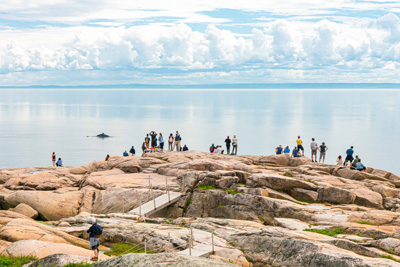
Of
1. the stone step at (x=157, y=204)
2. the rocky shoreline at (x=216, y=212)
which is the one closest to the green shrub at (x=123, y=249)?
the rocky shoreline at (x=216, y=212)

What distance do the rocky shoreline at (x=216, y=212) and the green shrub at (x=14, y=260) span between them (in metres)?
0.59

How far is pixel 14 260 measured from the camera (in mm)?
16453

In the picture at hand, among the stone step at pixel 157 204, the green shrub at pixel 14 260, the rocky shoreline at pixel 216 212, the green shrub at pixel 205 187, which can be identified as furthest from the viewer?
the green shrub at pixel 205 187

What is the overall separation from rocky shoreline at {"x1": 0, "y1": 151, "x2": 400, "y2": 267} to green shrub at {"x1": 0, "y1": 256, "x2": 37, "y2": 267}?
0.59 metres

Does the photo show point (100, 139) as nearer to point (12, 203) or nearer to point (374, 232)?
point (12, 203)

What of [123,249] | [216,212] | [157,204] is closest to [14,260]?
[123,249]

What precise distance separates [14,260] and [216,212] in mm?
15358

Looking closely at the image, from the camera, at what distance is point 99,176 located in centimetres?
3581

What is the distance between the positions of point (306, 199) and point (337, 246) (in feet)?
37.2

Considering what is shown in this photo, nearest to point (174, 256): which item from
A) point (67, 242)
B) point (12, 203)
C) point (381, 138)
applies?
point (67, 242)

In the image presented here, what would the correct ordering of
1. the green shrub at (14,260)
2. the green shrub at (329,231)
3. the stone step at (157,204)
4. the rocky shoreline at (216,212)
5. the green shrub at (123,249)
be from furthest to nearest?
the stone step at (157,204) → the green shrub at (329,231) → the green shrub at (123,249) → the rocky shoreline at (216,212) → the green shrub at (14,260)

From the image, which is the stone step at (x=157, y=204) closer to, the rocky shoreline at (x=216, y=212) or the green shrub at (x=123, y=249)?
the rocky shoreline at (x=216, y=212)

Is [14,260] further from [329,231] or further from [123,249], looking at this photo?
[329,231]

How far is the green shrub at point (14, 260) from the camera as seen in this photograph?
15977 millimetres
